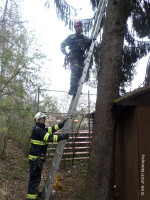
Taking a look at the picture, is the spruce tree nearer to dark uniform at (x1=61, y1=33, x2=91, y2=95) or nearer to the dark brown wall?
the dark brown wall

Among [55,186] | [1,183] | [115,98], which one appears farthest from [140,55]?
[1,183]

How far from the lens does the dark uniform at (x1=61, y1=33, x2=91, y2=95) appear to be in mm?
4535

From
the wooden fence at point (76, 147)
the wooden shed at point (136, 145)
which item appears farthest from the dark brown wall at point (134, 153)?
the wooden fence at point (76, 147)

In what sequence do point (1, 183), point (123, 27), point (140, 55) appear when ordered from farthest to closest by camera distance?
point (140, 55)
point (1, 183)
point (123, 27)

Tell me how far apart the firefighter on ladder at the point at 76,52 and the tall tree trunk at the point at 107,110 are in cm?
77

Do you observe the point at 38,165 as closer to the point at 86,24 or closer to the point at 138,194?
the point at 138,194

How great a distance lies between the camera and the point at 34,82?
5895 mm

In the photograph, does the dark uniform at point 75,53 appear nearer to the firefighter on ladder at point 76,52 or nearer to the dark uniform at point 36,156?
the firefighter on ladder at point 76,52

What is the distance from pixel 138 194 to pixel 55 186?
2.25 meters

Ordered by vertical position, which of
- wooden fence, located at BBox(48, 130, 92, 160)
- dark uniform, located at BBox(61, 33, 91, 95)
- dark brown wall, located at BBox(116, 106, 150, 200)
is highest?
dark uniform, located at BBox(61, 33, 91, 95)

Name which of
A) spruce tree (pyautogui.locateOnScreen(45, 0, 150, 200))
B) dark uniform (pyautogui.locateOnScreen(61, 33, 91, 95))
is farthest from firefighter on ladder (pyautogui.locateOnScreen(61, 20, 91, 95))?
spruce tree (pyautogui.locateOnScreen(45, 0, 150, 200))

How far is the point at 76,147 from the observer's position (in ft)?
26.5

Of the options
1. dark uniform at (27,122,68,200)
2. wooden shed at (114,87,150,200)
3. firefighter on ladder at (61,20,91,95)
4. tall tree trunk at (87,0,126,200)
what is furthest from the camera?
firefighter on ladder at (61,20,91,95)

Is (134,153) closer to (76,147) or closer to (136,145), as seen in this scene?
(136,145)
